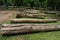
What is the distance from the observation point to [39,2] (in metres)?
→ 20.3

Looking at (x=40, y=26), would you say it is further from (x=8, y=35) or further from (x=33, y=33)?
(x=8, y=35)

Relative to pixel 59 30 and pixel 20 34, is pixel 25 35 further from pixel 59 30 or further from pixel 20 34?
pixel 59 30

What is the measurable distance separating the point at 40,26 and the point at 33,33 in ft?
1.54

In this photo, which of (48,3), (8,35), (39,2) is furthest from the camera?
(39,2)

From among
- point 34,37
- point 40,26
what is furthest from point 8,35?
point 40,26

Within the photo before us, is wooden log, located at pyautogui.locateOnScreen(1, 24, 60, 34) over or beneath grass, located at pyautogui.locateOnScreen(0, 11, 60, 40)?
over

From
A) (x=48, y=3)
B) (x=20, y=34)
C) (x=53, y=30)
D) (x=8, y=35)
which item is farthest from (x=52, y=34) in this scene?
(x=48, y=3)

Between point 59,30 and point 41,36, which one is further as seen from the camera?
point 59,30

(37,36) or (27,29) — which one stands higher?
(27,29)

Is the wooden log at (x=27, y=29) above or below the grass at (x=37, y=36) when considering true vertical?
above

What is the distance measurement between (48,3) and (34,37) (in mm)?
12453

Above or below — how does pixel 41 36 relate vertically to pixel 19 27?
below

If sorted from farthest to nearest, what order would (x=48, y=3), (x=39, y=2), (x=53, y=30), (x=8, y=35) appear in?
1. (x=39, y=2)
2. (x=48, y=3)
3. (x=53, y=30)
4. (x=8, y=35)

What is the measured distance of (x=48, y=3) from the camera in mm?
17609
